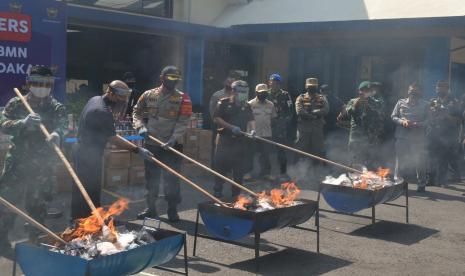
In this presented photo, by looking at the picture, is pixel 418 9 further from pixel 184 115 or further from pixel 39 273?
pixel 39 273

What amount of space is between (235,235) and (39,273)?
7.40 ft

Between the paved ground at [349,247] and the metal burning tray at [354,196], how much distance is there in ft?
1.19

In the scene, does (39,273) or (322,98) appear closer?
(39,273)

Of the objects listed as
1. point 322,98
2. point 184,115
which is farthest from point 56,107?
point 322,98

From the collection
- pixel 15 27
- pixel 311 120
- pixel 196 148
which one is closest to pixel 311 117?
pixel 311 120

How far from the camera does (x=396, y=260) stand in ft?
23.1

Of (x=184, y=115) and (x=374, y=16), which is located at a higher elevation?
(x=374, y=16)

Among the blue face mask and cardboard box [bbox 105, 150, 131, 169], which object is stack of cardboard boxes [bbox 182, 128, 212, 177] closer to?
cardboard box [bbox 105, 150, 131, 169]

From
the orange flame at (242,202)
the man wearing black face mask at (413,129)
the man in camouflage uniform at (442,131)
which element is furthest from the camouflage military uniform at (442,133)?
the orange flame at (242,202)

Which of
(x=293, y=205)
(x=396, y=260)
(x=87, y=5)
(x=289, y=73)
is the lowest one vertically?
(x=396, y=260)

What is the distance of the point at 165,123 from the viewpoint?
27.0 ft

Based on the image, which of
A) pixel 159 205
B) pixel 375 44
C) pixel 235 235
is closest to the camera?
pixel 235 235

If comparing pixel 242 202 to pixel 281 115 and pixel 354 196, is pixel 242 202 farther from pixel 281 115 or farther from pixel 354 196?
pixel 281 115

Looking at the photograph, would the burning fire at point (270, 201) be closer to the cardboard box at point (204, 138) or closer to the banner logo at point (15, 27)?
the banner logo at point (15, 27)
